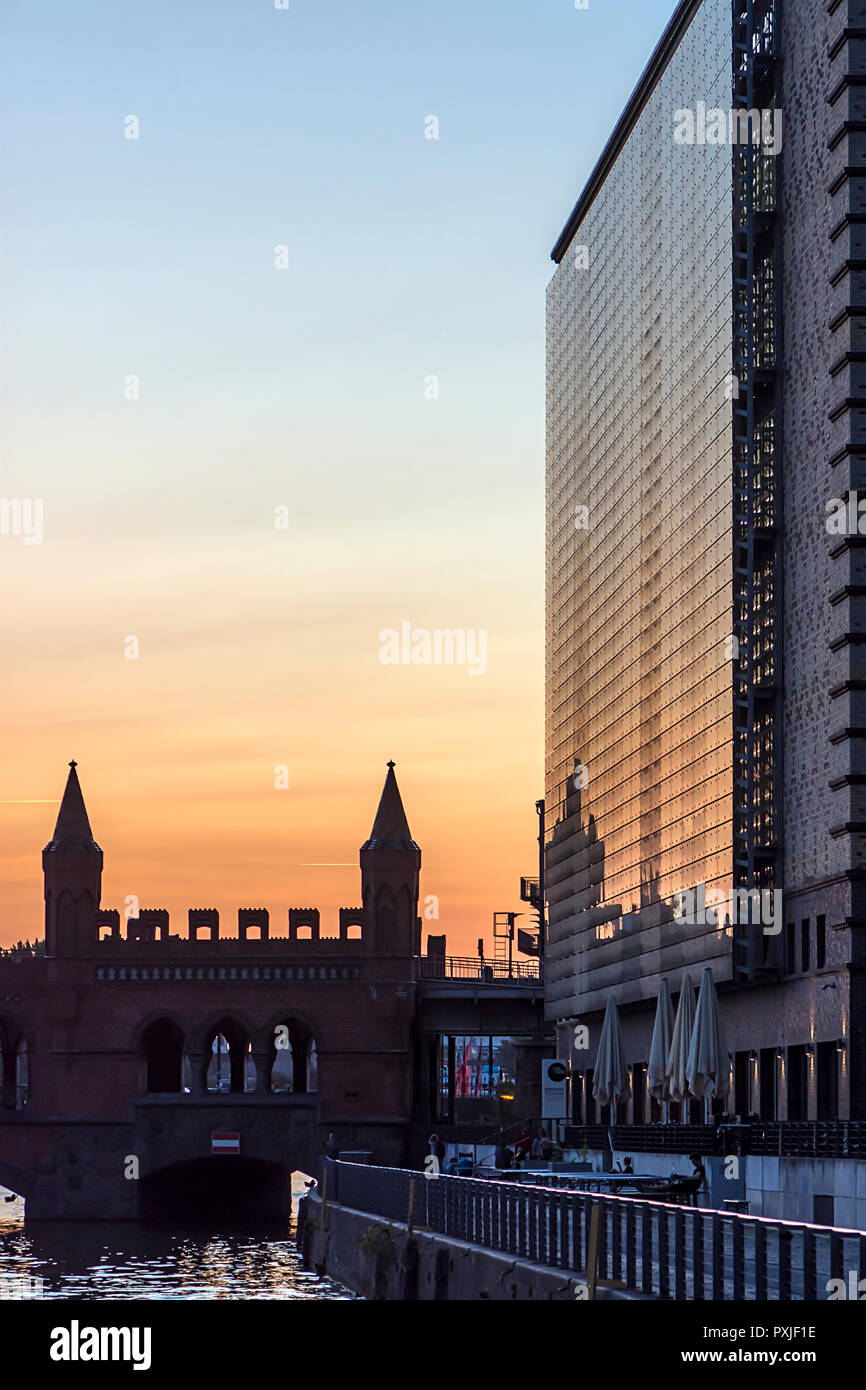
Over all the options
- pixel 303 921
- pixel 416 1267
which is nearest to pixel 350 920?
pixel 303 921

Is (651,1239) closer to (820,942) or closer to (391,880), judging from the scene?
(820,942)

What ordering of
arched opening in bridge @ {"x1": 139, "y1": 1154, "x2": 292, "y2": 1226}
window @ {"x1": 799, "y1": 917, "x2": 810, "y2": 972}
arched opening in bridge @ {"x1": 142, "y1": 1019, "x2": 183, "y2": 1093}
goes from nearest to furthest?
window @ {"x1": 799, "y1": 917, "x2": 810, "y2": 972}
arched opening in bridge @ {"x1": 139, "y1": 1154, "x2": 292, "y2": 1226}
arched opening in bridge @ {"x1": 142, "y1": 1019, "x2": 183, "y2": 1093}

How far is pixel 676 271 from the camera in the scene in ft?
271

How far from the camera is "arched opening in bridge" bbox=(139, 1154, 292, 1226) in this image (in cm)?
10706

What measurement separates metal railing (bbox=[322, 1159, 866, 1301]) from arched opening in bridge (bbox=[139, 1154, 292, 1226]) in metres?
57.4

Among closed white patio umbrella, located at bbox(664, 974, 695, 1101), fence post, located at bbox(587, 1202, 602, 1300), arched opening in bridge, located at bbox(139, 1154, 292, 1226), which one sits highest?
closed white patio umbrella, located at bbox(664, 974, 695, 1101)

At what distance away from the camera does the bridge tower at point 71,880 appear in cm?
11012

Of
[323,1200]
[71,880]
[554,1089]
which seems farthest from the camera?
[71,880]

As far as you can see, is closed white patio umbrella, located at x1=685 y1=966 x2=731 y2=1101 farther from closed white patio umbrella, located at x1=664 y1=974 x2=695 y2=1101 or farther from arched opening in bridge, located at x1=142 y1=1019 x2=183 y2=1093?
arched opening in bridge, located at x1=142 y1=1019 x2=183 y2=1093

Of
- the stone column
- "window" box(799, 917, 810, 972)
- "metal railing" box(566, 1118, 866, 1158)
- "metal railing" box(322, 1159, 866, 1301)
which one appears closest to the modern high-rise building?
"window" box(799, 917, 810, 972)

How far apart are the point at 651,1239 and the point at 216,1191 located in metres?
85.9

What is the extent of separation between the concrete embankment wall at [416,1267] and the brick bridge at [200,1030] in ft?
109

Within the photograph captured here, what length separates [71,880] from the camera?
111938 mm

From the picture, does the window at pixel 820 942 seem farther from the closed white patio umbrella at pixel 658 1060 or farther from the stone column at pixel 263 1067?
the stone column at pixel 263 1067
